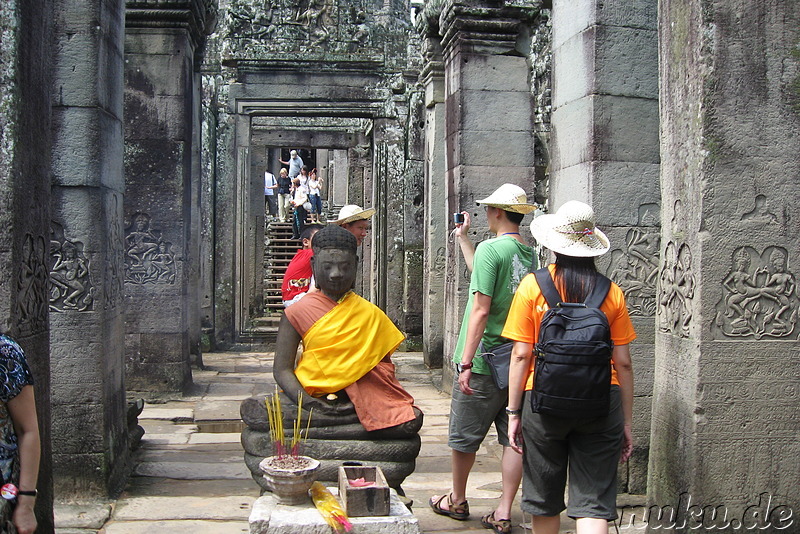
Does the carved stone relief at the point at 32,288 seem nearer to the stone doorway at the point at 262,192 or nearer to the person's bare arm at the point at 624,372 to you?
the person's bare arm at the point at 624,372

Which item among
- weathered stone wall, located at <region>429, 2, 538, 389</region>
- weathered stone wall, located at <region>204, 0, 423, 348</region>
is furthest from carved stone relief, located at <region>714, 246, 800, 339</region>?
weathered stone wall, located at <region>204, 0, 423, 348</region>

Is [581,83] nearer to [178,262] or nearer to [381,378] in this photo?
[381,378]

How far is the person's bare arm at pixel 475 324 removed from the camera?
4.56 metres

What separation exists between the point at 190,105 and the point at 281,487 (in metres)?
6.22

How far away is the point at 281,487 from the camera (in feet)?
12.4

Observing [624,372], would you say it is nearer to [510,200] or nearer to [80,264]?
[510,200]

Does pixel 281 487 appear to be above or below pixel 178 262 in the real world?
below

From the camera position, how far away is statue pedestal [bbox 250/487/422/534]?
143 inches

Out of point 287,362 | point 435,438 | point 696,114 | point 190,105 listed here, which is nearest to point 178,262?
point 190,105

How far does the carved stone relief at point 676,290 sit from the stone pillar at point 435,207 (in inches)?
248

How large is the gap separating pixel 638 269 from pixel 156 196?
5.05 m

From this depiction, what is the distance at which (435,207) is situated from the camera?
10727 millimetres

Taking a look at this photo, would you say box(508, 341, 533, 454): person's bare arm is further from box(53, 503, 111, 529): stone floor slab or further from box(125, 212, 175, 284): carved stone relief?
box(125, 212, 175, 284): carved stone relief

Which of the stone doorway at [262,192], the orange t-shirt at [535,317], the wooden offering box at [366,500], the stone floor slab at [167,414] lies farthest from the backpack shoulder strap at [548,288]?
the stone doorway at [262,192]
